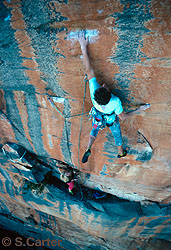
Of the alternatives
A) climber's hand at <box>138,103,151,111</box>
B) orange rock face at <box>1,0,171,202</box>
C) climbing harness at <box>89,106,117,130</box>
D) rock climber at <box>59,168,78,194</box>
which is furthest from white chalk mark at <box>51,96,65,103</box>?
rock climber at <box>59,168,78,194</box>

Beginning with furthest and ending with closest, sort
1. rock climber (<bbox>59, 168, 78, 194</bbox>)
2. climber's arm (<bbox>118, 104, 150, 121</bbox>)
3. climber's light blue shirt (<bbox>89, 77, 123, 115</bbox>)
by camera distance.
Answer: rock climber (<bbox>59, 168, 78, 194</bbox>), climber's arm (<bbox>118, 104, 150, 121</bbox>), climber's light blue shirt (<bbox>89, 77, 123, 115</bbox>)

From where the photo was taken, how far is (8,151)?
12.8 feet

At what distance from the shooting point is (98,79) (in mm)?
2229

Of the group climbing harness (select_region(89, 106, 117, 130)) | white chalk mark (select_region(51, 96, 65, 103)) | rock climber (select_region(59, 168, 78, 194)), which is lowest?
rock climber (select_region(59, 168, 78, 194))

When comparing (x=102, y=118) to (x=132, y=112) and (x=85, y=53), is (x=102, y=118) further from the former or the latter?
(x=85, y=53)

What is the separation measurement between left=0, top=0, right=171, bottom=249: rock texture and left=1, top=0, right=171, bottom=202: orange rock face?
1 centimetres

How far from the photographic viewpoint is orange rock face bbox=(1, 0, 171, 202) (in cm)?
178

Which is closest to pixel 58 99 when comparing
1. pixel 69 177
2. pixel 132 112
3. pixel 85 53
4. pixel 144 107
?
pixel 85 53

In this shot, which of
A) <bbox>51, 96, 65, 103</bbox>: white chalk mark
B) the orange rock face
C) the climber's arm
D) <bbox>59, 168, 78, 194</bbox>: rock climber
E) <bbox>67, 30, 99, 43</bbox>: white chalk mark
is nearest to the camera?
the orange rock face

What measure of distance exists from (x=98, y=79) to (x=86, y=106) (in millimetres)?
553

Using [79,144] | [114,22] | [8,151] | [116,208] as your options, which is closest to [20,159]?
[8,151]

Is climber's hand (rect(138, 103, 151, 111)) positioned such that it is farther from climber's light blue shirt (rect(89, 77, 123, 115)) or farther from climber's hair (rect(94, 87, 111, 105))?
climber's hair (rect(94, 87, 111, 105))

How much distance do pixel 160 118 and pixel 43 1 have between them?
2288 mm

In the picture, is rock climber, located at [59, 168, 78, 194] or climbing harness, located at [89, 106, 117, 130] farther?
rock climber, located at [59, 168, 78, 194]
